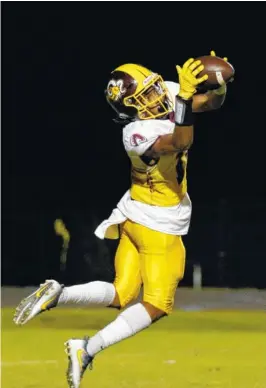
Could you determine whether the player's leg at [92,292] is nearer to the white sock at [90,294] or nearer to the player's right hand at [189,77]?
the white sock at [90,294]

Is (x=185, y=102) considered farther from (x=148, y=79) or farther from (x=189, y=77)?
(x=148, y=79)

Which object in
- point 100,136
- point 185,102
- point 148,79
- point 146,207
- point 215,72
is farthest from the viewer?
point 100,136

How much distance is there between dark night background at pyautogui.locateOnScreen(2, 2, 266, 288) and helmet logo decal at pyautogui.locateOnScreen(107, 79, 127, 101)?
621 cm

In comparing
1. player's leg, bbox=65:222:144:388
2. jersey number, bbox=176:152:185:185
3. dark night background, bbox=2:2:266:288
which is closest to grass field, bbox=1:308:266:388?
player's leg, bbox=65:222:144:388

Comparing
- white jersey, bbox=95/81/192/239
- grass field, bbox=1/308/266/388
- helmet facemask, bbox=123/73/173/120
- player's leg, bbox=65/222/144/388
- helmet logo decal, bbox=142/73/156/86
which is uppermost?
helmet logo decal, bbox=142/73/156/86

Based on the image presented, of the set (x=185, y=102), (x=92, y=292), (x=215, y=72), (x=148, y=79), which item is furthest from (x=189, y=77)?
(x=92, y=292)

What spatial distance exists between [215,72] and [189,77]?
24 centimetres

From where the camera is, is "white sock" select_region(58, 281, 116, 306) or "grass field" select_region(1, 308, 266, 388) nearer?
"white sock" select_region(58, 281, 116, 306)

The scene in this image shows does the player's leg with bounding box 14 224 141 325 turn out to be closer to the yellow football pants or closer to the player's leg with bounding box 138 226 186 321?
the yellow football pants

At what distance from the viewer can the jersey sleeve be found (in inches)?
229

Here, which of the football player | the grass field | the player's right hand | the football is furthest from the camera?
the grass field

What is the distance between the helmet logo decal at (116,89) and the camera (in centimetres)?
587

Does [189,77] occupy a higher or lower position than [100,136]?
→ higher

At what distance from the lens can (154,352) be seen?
25.7 ft
